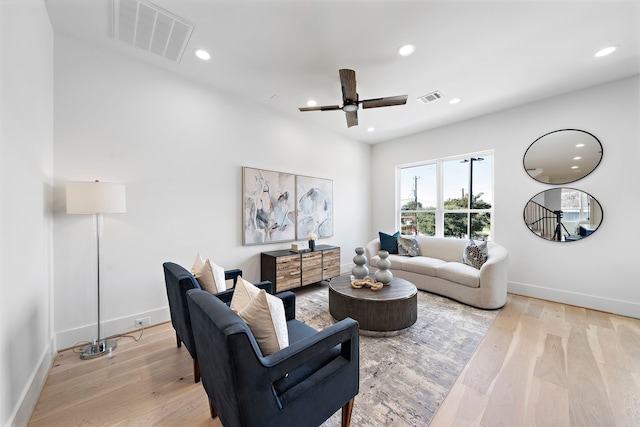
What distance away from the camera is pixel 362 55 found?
2584mm

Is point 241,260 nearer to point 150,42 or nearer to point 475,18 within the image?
point 150,42

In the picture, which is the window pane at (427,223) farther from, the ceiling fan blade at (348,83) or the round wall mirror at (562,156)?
the ceiling fan blade at (348,83)

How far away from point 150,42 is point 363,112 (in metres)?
2.94

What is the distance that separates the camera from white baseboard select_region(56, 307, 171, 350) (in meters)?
2.33

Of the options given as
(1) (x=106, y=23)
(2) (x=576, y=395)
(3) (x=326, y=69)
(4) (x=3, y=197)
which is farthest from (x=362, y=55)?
(2) (x=576, y=395)

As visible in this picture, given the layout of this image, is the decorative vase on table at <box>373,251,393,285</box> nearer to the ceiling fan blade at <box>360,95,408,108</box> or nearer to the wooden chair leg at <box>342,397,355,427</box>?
the wooden chair leg at <box>342,397,355,427</box>

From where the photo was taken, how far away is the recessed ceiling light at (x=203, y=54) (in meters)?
2.57

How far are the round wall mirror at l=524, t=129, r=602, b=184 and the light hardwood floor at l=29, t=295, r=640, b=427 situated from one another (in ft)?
6.71

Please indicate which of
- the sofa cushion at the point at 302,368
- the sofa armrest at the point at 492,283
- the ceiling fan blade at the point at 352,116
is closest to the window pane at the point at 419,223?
the sofa armrest at the point at 492,283

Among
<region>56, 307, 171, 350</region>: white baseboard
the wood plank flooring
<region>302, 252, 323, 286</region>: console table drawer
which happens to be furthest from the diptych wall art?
the wood plank flooring

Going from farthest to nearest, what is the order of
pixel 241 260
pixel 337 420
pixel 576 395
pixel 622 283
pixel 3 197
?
pixel 241 260 < pixel 622 283 < pixel 576 395 < pixel 337 420 < pixel 3 197

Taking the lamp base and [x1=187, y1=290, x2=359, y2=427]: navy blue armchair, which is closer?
[x1=187, y1=290, x2=359, y2=427]: navy blue armchair

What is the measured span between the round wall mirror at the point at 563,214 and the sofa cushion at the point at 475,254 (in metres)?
0.87

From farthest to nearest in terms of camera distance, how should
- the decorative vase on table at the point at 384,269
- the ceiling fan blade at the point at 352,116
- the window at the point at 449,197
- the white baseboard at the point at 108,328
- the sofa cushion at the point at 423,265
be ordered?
the window at the point at 449,197, the sofa cushion at the point at 423,265, the ceiling fan blade at the point at 352,116, the decorative vase on table at the point at 384,269, the white baseboard at the point at 108,328
